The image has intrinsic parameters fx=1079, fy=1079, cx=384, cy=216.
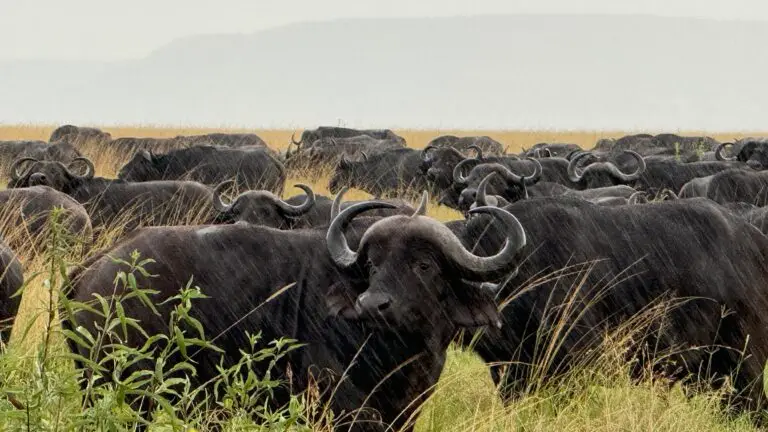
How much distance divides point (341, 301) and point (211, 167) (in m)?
15.8

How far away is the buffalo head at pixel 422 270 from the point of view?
15.8 ft

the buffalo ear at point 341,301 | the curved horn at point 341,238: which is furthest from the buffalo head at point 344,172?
the buffalo ear at point 341,301

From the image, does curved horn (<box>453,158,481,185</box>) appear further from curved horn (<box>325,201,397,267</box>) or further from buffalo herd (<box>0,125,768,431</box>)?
curved horn (<box>325,201,397,267</box>)

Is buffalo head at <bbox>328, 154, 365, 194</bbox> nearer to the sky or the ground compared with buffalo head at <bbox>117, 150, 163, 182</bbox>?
nearer to the ground

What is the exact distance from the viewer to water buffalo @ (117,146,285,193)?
778 inches

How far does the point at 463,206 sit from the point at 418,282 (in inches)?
432

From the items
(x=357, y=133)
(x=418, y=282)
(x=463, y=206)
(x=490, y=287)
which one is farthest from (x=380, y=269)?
(x=357, y=133)

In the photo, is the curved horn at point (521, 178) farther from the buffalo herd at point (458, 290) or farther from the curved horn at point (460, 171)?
the buffalo herd at point (458, 290)

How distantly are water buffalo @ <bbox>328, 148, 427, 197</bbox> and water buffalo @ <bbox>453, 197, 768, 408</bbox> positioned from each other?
1763 centimetres

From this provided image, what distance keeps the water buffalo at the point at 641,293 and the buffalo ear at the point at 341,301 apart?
1.42 metres

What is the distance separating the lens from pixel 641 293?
640 centimetres

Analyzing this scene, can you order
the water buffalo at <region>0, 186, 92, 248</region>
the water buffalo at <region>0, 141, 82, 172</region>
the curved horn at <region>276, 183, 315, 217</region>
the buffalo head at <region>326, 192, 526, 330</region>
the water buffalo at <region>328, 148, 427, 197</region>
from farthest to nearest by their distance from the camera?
the water buffalo at <region>0, 141, 82, 172</region>
the water buffalo at <region>328, 148, 427, 197</region>
the curved horn at <region>276, 183, 315, 217</region>
the water buffalo at <region>0, 186, 92, 248</region>
the buffalo head at <region>326, 192, 526, 330</region>

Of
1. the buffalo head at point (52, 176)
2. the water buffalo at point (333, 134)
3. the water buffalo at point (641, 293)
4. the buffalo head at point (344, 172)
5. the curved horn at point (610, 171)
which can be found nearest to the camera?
the water buffalo at point (641, 293)

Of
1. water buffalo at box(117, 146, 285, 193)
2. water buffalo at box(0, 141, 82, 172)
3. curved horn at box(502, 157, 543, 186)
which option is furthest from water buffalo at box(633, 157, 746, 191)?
water buffalo at box(0, 141, 82, 172)
